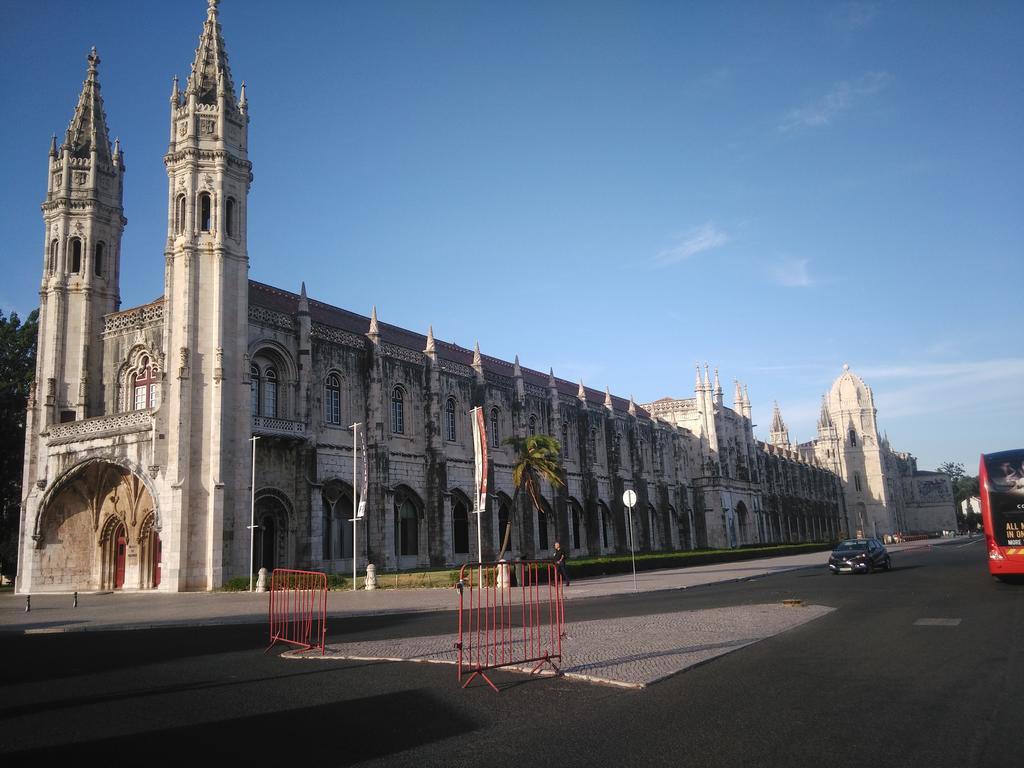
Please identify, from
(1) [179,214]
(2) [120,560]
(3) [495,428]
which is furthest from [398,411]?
(2) [120,560]

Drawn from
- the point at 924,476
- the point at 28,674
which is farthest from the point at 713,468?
the point at 924,476

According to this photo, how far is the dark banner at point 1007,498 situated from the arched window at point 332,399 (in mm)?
25848

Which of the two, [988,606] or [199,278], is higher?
[199,278]

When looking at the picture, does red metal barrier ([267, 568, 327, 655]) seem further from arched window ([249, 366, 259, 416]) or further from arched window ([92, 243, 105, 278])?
arched window ([92, 243, 105, 278])

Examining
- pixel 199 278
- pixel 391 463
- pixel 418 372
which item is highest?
pixel 199 278

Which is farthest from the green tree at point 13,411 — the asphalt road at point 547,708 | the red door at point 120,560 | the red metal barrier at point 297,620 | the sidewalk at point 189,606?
the asphalt road at point 547,708

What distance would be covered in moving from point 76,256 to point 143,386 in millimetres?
8099

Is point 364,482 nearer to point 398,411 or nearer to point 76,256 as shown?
point 398,411

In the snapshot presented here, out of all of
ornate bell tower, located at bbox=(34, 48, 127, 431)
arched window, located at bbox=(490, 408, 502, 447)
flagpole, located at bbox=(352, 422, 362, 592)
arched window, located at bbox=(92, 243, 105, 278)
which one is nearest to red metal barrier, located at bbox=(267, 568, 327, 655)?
flagpole, located at bbox=(352, 422, 362, 592)

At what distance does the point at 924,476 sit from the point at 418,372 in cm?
12834

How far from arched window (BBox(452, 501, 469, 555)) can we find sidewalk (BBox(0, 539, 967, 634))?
11.2 m

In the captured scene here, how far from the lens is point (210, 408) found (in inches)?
1217

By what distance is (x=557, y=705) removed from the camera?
830 centimetres

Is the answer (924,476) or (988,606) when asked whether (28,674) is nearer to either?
(988,606)
